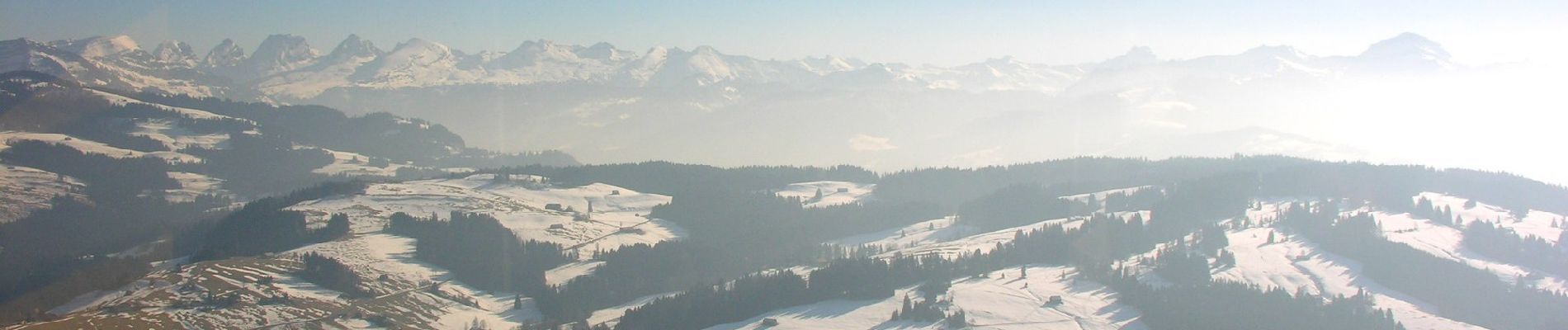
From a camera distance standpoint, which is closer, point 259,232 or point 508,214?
point 259,232

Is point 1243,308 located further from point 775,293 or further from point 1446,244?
point 1446,244

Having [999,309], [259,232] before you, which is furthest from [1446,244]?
[259,232]

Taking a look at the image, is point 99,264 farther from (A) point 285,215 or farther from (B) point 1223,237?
(B) point 1223,237

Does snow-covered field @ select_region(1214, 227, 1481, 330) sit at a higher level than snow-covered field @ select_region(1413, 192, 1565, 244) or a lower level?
lower

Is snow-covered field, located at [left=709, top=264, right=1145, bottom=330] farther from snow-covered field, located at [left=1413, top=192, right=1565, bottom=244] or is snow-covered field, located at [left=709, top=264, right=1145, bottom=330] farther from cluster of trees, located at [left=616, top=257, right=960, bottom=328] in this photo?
snow-covered field, located at [left=1413, top=192, right=1565, bottom=244]

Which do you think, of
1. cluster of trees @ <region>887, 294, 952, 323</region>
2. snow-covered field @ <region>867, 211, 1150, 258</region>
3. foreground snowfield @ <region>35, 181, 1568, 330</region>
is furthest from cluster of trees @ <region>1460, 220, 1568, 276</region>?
cluster of trees @ <region>887, 294, 952, 323</region>
